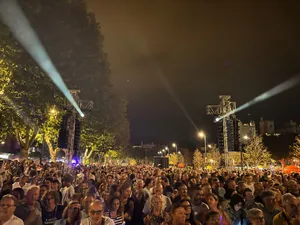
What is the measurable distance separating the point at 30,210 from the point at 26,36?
12199 millimetres

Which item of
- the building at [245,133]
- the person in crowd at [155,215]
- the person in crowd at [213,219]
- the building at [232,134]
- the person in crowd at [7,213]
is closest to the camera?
the person in crowd at [213,219]

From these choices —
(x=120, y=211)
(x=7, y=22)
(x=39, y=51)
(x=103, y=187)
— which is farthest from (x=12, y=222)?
(x=39, y=51)

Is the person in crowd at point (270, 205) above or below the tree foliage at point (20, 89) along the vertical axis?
below

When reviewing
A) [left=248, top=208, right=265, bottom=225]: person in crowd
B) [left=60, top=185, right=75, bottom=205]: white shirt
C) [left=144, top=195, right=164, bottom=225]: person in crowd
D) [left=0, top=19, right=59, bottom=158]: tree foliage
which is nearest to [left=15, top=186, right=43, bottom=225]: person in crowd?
[left=144, top=195, right=164, bottom=225]: person in crowd

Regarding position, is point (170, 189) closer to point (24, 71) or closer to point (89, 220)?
point (89, 220)

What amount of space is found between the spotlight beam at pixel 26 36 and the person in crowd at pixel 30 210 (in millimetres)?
10296

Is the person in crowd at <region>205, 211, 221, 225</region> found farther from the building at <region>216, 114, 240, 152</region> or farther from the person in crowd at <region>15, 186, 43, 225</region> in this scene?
the building at <region>216, 114, 240, 152</region>

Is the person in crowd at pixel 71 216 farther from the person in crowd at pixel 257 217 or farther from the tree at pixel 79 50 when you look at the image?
the tree at pixel 79 50

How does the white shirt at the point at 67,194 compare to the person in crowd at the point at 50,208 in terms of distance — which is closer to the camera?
the person in crowd at the point at 50,208

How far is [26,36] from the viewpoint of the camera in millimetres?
15406

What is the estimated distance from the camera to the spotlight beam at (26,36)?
13.7 meters

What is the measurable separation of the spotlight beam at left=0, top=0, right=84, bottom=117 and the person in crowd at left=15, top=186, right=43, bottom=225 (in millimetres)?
10296

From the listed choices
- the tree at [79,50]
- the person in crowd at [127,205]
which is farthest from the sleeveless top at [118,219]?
the tree at [79,50]

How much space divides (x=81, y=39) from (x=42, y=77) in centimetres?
1220
